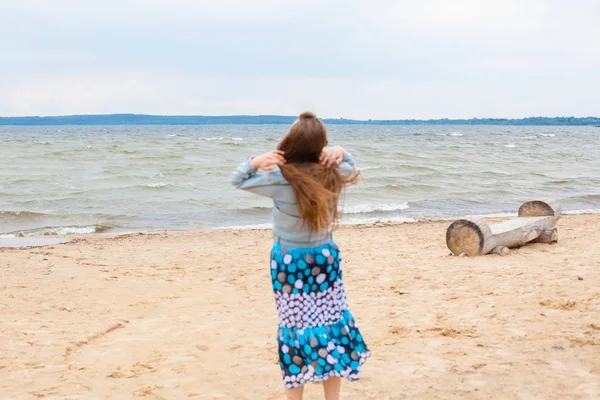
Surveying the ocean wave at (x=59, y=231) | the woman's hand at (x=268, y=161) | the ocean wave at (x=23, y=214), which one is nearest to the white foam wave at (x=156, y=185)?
the ocean wave at (x=23, y=214)

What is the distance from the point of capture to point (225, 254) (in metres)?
10.7

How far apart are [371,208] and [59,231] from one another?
315 inches

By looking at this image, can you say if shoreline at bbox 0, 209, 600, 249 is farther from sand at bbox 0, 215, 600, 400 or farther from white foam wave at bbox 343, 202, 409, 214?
sand at bbox 0, 215, 600, 400

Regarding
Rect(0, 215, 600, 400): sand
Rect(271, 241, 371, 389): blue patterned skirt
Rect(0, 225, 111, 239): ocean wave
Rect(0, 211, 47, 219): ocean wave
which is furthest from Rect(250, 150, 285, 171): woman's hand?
Rect(0, 211, 47, 219): ocean wave

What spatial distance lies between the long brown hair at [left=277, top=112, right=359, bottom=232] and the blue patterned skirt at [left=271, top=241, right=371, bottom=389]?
216 mm

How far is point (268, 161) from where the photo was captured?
3346mm

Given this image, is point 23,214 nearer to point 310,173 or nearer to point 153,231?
point 153,231

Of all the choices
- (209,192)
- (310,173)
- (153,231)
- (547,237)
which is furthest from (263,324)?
(209,192)

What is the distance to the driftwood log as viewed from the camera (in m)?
9.26

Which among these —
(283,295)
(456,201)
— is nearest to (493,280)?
(283,295)

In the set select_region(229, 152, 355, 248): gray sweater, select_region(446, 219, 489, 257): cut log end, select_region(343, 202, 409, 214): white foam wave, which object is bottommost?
select_region(343, 202, 409, 214): white foam wave

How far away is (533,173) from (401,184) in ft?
25.8

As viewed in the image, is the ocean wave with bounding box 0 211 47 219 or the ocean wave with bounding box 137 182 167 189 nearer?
the ocean wave with bounding box 0 211 47 219

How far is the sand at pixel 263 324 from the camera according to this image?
4.70m
